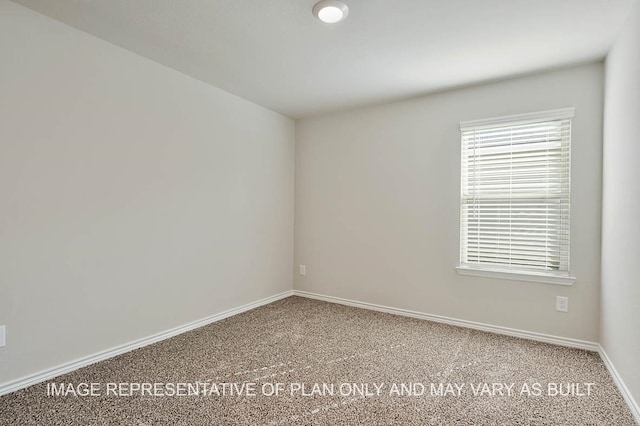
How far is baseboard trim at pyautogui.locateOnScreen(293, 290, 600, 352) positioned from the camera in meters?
2.71

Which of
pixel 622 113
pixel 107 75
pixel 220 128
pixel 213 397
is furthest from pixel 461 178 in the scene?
pixel 107 75

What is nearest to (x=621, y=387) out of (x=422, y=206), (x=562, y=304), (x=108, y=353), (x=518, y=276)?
(x=562, y=304)

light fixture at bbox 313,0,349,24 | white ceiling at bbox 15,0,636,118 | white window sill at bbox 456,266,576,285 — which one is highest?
white ceiling at bbox 15,0,636,118

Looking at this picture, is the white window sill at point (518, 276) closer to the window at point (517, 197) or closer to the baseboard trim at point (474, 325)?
the window at point (517, 197)

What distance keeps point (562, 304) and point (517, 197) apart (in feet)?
3.11

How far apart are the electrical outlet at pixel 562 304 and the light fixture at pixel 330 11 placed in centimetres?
275

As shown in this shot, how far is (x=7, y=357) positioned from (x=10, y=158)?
3.88 ft

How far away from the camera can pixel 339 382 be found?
212cm

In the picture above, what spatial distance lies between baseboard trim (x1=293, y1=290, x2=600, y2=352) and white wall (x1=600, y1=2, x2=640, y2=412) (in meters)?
0.21

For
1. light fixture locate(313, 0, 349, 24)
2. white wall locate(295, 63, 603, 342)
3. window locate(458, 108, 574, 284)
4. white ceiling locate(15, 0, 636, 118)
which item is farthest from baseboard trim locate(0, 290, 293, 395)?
light fixture locate(313, 0, 349, 24)

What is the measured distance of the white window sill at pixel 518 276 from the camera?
8.95ft

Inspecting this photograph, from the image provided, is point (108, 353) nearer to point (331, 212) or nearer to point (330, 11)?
point (331, 212)

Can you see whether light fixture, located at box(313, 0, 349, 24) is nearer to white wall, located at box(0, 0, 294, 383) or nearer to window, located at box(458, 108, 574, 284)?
white wall, located at box(0, 0, 294, 383)

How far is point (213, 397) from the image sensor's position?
1934mm
